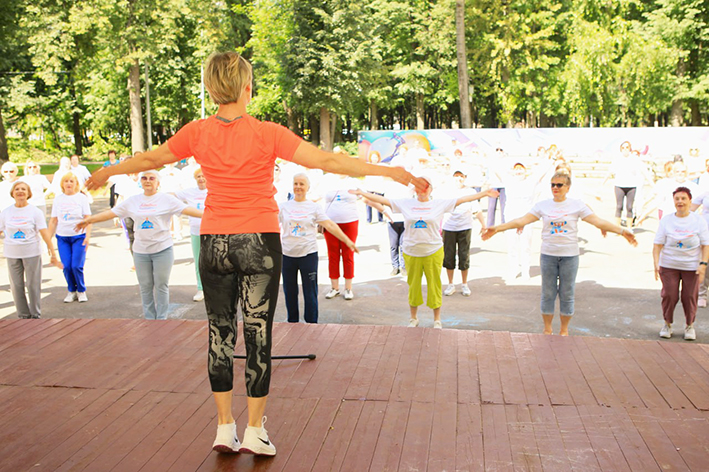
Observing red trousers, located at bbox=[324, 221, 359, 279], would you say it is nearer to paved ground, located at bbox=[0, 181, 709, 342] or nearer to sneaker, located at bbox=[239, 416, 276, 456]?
paved ground, located at bbox=[0, 181, 709, 342]

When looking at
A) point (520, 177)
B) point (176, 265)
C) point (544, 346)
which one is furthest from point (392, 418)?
point (176, 265)

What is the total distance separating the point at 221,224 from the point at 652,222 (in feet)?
Answer: 51.1

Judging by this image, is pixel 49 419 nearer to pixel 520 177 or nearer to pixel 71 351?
pixel 71 351

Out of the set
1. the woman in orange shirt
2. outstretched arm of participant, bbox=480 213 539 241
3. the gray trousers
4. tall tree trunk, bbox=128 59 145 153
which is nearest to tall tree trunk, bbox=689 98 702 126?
tall tree trunk, bbox=128 59 145 153

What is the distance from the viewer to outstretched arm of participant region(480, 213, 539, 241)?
6039 millimetres

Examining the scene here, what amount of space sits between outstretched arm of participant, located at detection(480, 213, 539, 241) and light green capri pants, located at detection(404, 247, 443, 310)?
1108 mm

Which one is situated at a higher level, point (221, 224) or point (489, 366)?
point (221, 224)

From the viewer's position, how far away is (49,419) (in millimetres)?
3959

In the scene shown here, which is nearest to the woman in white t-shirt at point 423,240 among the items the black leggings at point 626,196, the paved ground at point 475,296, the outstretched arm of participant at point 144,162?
the paved ground at point 475,296

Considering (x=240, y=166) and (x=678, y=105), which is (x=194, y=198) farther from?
(x=678, y=105)

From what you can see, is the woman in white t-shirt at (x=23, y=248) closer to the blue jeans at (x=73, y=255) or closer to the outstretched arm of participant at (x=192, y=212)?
the blue jeans at (x=73, y=255)

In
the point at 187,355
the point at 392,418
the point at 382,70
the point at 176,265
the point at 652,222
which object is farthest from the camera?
the point at 382,70

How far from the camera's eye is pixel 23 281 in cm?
787

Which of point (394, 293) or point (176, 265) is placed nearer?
point (394, 293)
